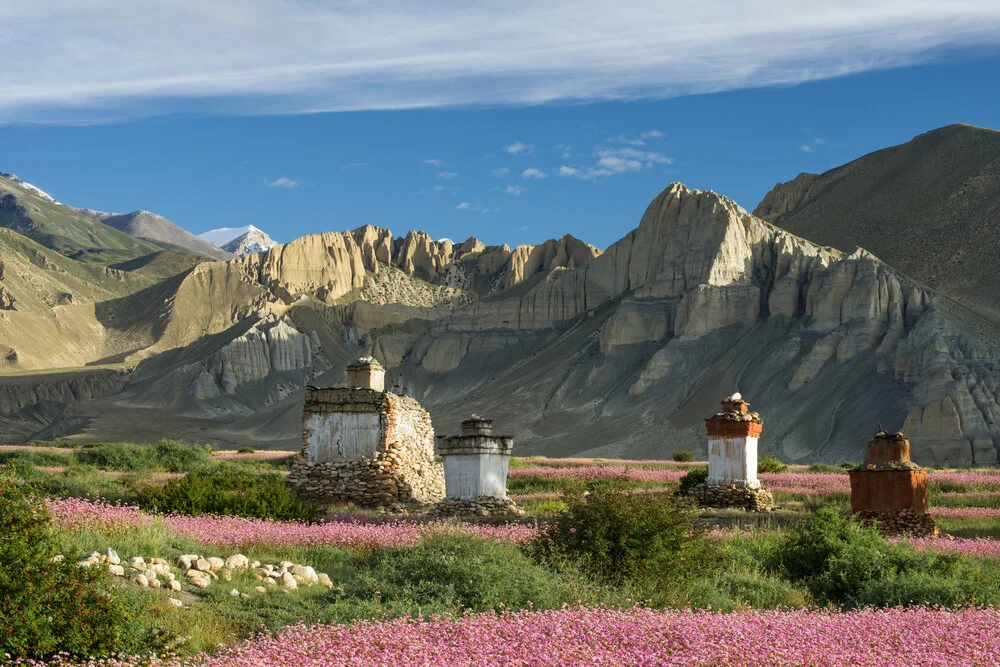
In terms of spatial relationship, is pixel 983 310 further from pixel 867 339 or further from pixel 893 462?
pixel 893 462

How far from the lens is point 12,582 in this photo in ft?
31.6

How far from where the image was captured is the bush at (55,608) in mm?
9180

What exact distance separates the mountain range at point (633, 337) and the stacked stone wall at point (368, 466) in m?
57.0

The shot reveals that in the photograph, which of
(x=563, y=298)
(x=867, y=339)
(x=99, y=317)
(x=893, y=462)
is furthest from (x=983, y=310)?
(x=99, y=317)

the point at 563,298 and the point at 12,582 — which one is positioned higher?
the point at 563,298

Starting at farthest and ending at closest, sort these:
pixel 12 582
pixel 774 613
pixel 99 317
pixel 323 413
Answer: pixel 99 317, pixel 323 413, pixel 774 613, pixel 12 582

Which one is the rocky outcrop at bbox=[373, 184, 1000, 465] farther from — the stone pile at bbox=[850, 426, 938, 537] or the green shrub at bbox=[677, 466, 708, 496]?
the stone pile at bbox=[850, 426, 938, 537]

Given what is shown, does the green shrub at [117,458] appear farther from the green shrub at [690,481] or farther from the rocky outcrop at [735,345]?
the rocky outcrop at [735,345]

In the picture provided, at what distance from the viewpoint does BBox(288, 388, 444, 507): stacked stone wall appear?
26.3m

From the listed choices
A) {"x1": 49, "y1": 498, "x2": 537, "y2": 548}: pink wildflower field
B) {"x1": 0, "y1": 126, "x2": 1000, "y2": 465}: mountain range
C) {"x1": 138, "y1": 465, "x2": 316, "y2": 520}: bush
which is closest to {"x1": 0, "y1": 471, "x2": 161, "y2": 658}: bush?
{"x1": 49, "y1": 498, "x2": 537, "y2": 548}: pink wildflower field

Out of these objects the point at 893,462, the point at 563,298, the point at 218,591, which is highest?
the point at 563,298

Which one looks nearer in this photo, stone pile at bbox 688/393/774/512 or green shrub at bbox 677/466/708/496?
stone pile at bbox 688/393/774/512

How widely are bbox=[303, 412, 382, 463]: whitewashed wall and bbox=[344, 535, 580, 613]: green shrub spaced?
12.7m

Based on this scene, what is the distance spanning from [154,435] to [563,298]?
5187cm
